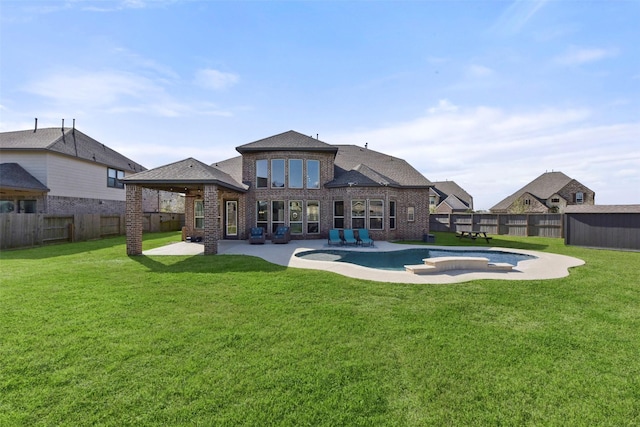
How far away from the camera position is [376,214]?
59.7ft

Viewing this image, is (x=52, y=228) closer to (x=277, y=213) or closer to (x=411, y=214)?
(x=277, y=213)

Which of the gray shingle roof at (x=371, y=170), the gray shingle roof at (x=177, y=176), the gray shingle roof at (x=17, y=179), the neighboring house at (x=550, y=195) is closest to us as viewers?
the gray shingle roof at (x=177, y=176)

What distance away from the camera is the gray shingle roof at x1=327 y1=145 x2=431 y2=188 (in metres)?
18.3

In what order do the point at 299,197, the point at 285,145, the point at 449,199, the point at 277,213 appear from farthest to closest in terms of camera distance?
the point at 449,199 < the point at 277,213 < the point at 299,197 < the point at 285,145

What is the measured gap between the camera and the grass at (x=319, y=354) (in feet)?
9.45

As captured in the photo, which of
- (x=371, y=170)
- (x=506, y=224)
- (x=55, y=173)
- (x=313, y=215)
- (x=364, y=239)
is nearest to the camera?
(x=364, y=239)

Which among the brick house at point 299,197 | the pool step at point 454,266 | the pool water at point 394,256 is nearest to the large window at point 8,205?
the brick house at point 299,197

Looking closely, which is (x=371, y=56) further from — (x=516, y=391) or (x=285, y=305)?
(x=516, y=391)

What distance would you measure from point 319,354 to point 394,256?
9908mm

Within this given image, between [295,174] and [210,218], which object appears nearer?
[210,218]

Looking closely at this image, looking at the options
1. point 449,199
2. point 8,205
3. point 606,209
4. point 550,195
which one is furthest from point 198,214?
point 550,195

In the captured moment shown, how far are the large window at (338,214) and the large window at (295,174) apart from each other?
108 inches

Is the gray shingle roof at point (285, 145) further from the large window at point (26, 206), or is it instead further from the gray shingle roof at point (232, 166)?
the large window at point (26, 206)

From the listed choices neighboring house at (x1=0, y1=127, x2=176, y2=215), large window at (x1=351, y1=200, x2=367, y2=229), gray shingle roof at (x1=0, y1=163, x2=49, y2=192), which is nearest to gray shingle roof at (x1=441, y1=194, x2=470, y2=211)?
large window at (x1=351, y1=200, x2=367, y2=229)
